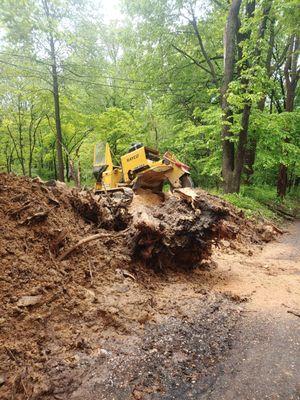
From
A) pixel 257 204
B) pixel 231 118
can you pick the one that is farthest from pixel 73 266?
pixel 231 118

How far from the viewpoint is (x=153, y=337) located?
328 centimetres

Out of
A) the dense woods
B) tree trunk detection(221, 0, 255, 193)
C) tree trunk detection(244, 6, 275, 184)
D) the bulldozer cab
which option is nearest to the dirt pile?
the bulldozer cab

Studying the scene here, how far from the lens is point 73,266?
4.19 meters

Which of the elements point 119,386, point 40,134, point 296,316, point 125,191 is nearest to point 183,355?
point 119,386

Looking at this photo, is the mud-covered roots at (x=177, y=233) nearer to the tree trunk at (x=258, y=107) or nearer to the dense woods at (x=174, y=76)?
the dense woods at (x=174, y=76)

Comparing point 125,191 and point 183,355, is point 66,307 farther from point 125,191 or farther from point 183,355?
point 125,191

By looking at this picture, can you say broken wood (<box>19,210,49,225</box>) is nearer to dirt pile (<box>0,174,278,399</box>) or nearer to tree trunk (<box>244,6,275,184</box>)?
dirt pile (<box>0,174,278,399</box>)

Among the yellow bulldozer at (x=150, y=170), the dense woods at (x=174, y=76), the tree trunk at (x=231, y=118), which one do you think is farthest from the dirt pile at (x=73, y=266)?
the tree trunk at (x=231, y=118)

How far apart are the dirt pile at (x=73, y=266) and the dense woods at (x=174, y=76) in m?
5.90

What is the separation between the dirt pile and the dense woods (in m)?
5.90

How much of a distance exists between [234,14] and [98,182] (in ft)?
29.5

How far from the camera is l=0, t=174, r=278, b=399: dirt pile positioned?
2781 millimetres

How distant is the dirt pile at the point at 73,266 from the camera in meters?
2.78

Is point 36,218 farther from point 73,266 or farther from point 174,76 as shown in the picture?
point 174,76
